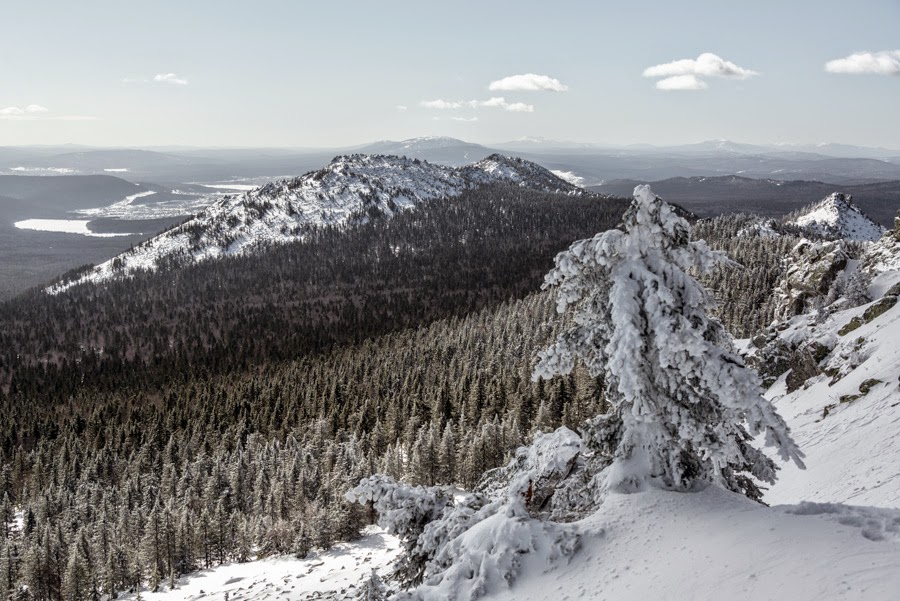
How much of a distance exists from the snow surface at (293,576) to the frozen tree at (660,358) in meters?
24.6

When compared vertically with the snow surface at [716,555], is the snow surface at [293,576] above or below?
below

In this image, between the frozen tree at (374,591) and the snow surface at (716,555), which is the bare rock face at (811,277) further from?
the frozen tree at (374,591)

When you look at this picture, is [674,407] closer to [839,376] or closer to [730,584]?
[730,584]

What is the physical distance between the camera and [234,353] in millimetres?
175625

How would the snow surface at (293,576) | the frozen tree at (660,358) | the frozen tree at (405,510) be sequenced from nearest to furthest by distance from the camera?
the frozen tree at (660,358) → the frozen tree at (405,510) → the snow surface at (293,576)

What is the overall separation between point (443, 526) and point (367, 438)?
2841 inches

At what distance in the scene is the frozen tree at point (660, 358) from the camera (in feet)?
40.9

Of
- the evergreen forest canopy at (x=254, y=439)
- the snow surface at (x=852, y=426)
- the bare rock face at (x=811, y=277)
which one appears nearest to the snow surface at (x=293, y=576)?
the evergreen forest canopy at (x=254, y=439)

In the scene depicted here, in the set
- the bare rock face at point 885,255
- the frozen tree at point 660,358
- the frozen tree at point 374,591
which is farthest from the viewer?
the bare rock face at point 885,255

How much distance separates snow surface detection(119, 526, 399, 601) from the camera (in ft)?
126

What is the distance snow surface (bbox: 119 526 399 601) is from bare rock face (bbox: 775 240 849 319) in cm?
6919

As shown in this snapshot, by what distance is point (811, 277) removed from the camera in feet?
286

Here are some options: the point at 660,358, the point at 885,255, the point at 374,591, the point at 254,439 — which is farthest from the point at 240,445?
the point at 885,255

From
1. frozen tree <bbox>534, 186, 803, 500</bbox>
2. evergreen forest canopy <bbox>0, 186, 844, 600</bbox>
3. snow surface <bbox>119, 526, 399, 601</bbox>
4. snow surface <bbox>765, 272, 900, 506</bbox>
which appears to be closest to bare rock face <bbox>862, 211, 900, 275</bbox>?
evergreen forest canopy <bbox>0, 186, 844, 600</bbox>
